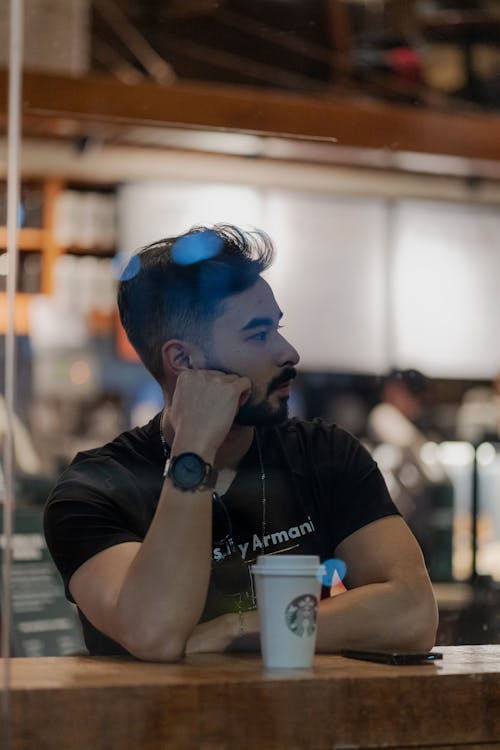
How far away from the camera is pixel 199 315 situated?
6.53 feet

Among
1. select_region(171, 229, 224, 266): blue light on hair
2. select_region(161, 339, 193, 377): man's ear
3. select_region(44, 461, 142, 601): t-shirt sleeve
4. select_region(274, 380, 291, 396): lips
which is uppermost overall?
select_region(171, 229, 224, 266): blue light on hair

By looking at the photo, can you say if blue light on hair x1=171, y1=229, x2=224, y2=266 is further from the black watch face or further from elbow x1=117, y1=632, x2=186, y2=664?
elbow x1=117, y1=632, x2=186, y2=664

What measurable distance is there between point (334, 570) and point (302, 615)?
1.48 feet

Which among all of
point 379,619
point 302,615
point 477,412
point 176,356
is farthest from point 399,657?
point 477,412

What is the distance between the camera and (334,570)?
192 cm

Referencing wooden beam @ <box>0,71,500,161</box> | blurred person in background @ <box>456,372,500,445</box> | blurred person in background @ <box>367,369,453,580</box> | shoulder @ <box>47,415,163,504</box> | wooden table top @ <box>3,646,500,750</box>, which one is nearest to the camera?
wooden table top @ <box>3,646,500,750</box>

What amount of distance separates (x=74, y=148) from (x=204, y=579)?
10.9 ft

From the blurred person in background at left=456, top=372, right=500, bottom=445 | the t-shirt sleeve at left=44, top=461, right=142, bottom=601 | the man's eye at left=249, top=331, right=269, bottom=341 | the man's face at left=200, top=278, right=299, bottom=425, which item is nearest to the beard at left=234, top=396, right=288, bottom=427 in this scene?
the man's face at left=200, top=278, right=299, bottom=425

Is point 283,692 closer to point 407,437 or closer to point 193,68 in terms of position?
point 407,437

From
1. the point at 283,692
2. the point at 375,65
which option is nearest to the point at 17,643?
the point at 283,692

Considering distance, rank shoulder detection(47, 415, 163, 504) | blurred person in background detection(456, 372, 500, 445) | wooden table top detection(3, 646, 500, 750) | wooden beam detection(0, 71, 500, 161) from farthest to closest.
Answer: blurred person in background detection(456, 372, 500, 445)
wooden beam detection(0, 71, 500, 161)
shoulder detection(47, 415, 163, 504)
wooden table top detection(3, 646, 500, 750)

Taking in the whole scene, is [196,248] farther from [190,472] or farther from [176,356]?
[190,472]

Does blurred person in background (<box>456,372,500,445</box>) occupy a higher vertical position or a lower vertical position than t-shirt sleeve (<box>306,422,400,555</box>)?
lower

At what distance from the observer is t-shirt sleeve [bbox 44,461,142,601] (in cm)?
174
